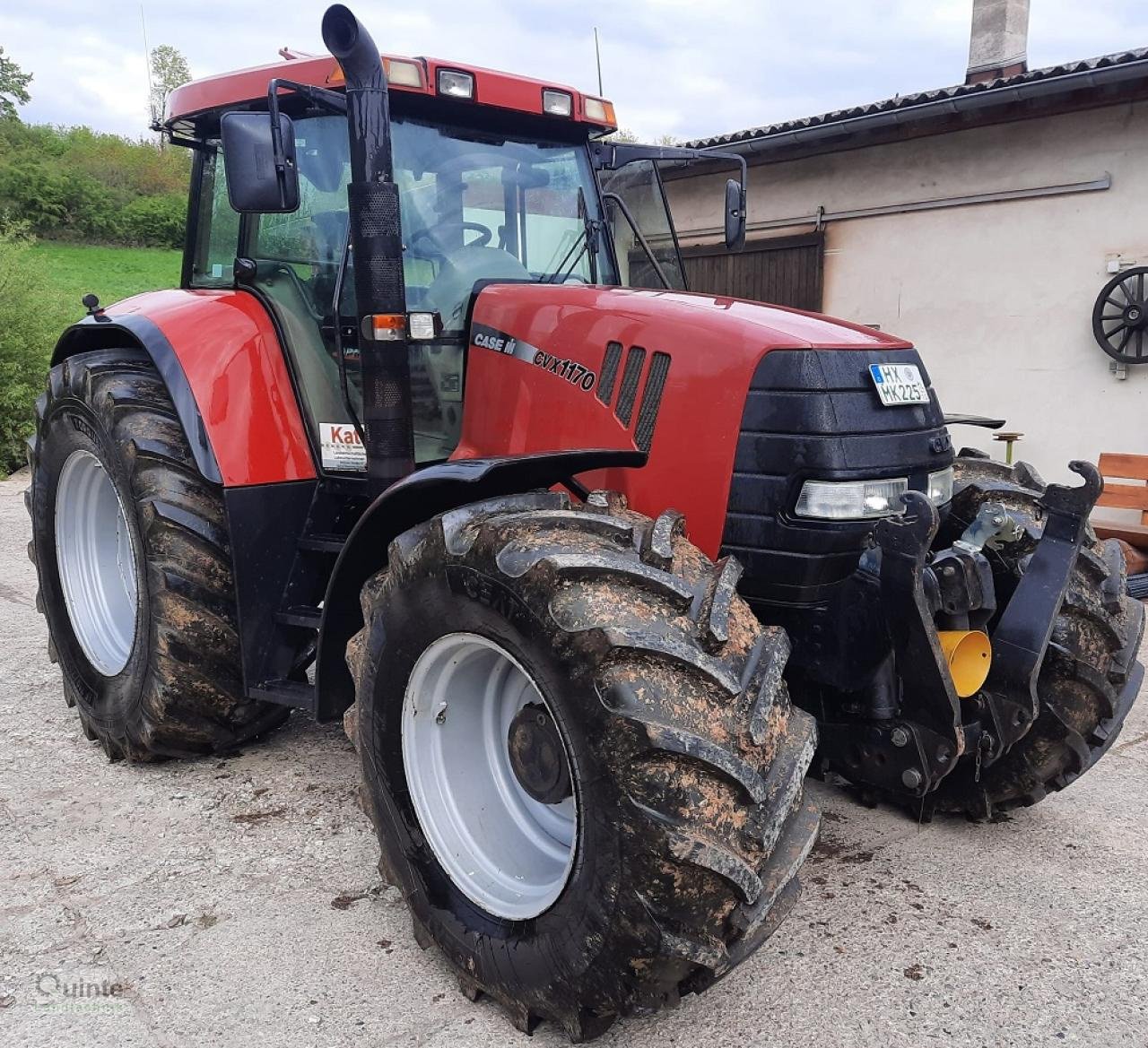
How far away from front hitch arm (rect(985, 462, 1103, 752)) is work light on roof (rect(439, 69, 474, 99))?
2041 mm

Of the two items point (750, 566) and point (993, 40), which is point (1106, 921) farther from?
point (993, 40)

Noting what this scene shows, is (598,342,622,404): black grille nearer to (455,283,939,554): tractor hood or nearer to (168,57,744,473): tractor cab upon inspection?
(455,283,939,554): tractor hood

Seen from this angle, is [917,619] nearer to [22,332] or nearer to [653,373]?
[653,373]

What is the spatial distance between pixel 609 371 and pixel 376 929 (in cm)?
157

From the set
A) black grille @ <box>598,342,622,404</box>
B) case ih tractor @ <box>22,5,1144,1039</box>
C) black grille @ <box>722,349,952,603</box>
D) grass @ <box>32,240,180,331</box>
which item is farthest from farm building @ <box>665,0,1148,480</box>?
grass @ <box>32,240,180,331</box>

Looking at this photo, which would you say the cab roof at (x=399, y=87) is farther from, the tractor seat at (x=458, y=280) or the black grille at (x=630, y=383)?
the black grille at (x=630, y=383)

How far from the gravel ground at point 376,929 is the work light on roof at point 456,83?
2260 millimetres

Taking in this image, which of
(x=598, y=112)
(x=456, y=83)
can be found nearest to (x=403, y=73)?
(x=456, y=83)

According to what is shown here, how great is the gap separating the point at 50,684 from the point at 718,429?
3.49m

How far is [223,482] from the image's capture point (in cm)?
317

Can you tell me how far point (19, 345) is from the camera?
1080 cm

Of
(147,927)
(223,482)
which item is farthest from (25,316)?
(147,927)

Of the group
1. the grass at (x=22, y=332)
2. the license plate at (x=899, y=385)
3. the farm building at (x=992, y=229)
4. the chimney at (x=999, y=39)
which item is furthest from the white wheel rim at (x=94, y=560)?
the chimney at (x=999, y=39)

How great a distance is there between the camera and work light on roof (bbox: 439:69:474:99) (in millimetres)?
3051
